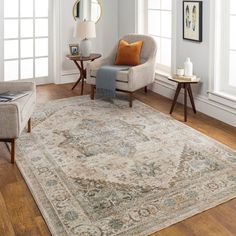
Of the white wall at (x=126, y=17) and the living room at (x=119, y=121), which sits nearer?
the living room at (x=119, y=121)

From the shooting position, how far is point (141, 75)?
4.87 metres

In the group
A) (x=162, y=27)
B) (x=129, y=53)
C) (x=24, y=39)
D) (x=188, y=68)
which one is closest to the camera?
(x=188, y=68)

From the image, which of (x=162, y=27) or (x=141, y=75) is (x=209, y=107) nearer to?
(x=141, y=75)

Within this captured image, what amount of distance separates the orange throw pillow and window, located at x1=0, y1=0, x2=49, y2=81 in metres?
1.57

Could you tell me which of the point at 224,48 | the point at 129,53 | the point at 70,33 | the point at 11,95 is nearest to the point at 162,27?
the point at 129,53

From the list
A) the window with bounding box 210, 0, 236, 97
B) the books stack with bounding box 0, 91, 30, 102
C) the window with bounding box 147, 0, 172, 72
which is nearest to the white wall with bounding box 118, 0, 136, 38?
the window with bounding box 147, 0, 172, 72

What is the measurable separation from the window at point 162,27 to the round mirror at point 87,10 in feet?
3.22

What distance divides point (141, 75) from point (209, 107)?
101cm

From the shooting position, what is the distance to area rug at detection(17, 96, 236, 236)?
2424mm

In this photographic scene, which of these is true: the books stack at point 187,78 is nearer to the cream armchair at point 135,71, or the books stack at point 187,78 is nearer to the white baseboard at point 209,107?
the white baseboard at point 209,107

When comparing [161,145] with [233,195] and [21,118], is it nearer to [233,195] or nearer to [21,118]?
[233,195]

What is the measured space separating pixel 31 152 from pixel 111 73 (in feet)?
6.06

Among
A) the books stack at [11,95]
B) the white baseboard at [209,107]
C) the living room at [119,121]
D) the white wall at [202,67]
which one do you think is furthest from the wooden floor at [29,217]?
the white wall at [202,67]

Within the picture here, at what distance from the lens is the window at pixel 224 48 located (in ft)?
13.6
